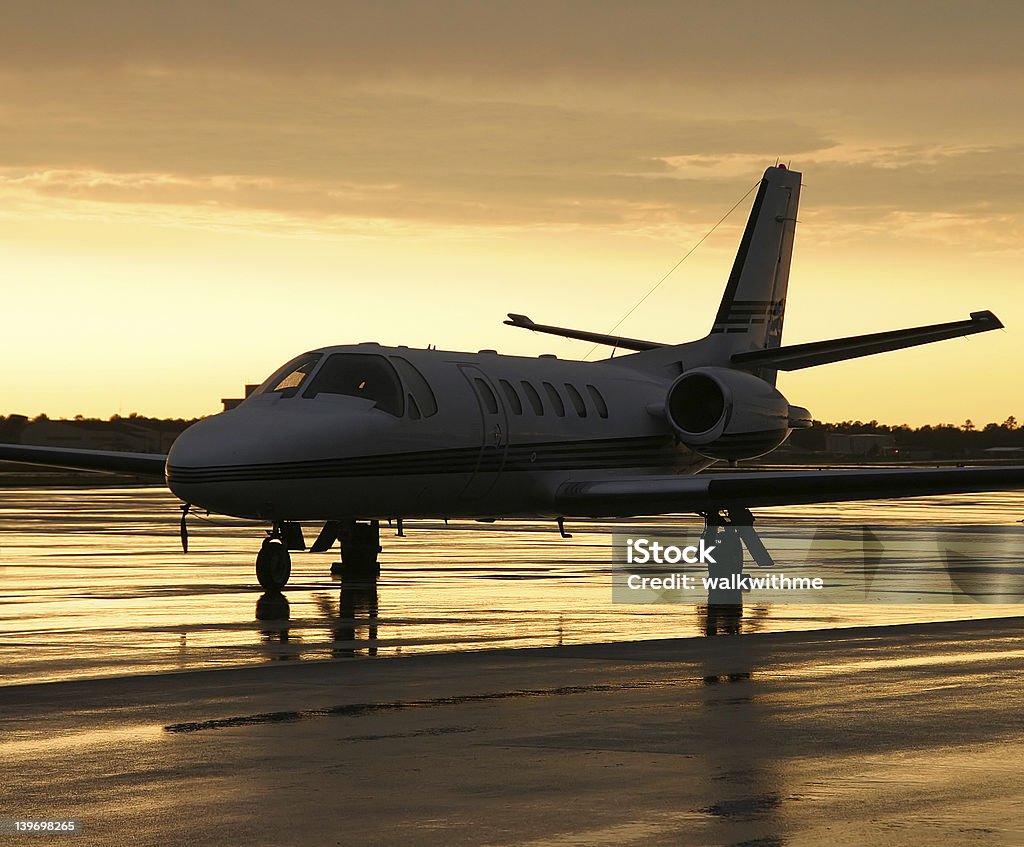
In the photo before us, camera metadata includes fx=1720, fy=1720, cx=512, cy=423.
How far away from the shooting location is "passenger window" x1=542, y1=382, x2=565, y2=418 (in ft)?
78.1

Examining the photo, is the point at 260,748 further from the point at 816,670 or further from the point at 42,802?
the point at 816,670

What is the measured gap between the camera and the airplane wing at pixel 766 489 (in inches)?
767

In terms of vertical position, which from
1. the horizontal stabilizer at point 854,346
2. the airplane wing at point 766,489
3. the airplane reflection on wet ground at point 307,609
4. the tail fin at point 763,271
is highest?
the tail fin at point 763,271

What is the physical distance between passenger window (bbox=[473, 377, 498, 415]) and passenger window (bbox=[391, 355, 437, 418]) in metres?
1.10

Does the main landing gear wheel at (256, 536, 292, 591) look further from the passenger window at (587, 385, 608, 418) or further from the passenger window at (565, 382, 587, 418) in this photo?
the passenger window at (587, 385, 608, 418)

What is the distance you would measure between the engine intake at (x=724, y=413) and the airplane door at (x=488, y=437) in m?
3.47

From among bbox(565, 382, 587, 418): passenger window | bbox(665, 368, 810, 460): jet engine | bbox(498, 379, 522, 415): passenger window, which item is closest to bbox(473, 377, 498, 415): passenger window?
bbox(498, 379, 522, 415): passenger window

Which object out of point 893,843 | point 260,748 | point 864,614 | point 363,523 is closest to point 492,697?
point 260,748

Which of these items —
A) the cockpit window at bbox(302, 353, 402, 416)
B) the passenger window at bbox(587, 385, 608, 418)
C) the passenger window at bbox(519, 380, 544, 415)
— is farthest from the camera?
the passenger window at bbox(587, 385, 608, 418)

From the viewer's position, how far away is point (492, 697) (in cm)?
1073

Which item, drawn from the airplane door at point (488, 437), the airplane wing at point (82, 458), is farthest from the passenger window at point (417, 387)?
the airplane wing at point (82, 458)

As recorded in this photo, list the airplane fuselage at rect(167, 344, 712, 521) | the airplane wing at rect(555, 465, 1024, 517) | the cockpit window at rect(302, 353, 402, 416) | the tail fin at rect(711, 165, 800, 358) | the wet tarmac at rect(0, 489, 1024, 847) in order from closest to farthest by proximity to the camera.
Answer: the wet tarmac at rect(0, 489, 1024, 847), the airplane fuselage at rect(167, 344, 712, 521), the airplane wing at rect(555, 465, 1024, 517), the cockpit window at rect(302, 353, 402, 416), the tail fin at rect(711, 165, 800, 358)

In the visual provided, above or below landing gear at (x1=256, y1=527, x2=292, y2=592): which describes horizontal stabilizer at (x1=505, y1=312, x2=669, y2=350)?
above

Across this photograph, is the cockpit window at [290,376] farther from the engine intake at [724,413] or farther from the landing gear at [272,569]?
the engine intake at [724,413]
